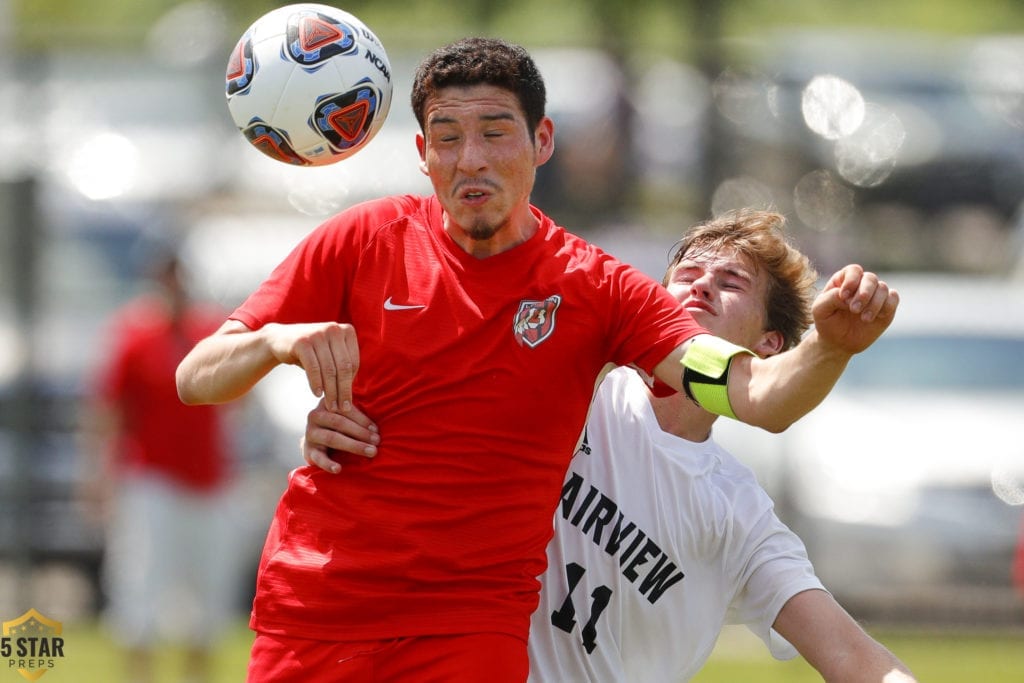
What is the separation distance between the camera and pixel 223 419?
10.4 metres

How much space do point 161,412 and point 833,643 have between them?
628 centimetres

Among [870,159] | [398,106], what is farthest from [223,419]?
[870,159]

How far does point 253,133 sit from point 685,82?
417 inches

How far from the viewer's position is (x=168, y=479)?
1018cm

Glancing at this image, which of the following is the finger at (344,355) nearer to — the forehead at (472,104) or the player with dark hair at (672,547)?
the forehead at (472,104)

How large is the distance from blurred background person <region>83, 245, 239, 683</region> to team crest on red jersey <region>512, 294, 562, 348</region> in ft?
19.9

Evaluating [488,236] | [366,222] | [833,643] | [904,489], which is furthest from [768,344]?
[904,489]

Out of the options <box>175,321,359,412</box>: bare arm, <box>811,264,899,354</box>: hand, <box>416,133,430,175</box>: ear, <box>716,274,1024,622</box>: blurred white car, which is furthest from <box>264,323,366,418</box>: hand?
<box>716,274,1024,622</box>: blurred white car

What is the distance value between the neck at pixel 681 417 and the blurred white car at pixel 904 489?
6.50 meters

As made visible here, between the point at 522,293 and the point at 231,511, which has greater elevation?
the point at 522,293

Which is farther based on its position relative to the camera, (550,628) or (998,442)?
(998,442)

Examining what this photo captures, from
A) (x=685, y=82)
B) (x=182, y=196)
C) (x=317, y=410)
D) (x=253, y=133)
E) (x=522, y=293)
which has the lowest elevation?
(x=317, y=410)

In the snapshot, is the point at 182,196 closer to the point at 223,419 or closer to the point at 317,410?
the point at 223,419

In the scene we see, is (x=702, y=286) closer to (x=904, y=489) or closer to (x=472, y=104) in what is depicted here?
Answer: (x=472, y=104)
